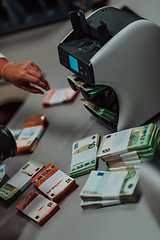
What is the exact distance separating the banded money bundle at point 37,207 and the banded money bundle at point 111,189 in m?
0.13

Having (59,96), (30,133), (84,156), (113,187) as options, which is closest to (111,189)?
(113,187)

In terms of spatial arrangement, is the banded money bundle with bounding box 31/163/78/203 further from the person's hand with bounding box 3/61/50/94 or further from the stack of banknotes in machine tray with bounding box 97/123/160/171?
the person's hand with bounding box 3/61/50/94

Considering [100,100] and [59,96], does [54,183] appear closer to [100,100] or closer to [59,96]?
[100,100]

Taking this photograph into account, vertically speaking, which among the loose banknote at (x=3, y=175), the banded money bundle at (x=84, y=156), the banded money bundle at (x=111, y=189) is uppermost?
the banded money bundle at (x=111, y=189)

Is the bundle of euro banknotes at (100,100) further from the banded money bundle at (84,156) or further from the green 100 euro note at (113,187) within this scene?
the green 100 euro note at (113,187)

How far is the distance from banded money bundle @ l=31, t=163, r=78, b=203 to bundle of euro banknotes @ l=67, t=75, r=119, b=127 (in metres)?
0.30

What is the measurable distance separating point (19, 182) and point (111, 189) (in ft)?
1.52

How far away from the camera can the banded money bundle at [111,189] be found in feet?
2.85

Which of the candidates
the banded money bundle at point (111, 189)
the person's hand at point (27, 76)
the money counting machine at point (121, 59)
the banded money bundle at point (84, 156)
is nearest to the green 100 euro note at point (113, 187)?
the banded money bundle at point (111, 189)

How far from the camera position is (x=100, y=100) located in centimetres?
122

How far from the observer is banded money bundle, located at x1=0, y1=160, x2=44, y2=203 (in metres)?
1.14

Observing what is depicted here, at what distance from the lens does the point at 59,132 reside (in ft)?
4.60

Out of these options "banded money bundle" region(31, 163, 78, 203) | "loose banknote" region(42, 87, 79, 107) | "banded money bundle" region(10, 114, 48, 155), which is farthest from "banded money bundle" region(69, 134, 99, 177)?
"loose banknote" region(42, 87, 79, 107)

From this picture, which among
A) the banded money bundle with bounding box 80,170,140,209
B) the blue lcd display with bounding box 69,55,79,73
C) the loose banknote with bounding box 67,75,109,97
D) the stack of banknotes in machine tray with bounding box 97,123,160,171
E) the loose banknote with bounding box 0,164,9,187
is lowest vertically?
the loose banknote with bounding box 0,164,9,187
